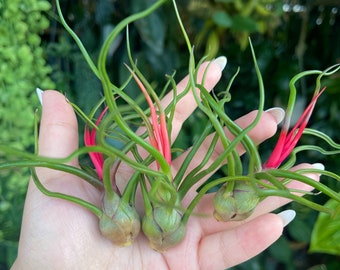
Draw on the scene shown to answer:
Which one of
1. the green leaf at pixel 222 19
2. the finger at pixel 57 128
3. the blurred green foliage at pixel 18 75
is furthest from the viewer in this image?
the green leaf at pixel 222 19

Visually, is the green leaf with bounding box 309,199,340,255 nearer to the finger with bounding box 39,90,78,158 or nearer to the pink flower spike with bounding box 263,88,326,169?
the pink flower spike with bounding box 263,88,326,169

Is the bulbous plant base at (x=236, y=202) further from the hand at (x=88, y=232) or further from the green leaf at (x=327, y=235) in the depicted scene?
the green leaf at (x=327, y=235)

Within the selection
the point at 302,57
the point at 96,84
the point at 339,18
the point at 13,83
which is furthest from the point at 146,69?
Answer: the point at 339,18

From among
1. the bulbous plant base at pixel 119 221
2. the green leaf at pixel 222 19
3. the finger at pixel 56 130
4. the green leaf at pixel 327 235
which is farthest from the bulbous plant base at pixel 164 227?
the green leaf at pixel 222 19

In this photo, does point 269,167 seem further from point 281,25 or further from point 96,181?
point 281,25

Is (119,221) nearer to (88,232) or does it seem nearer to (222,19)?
(88,232)
